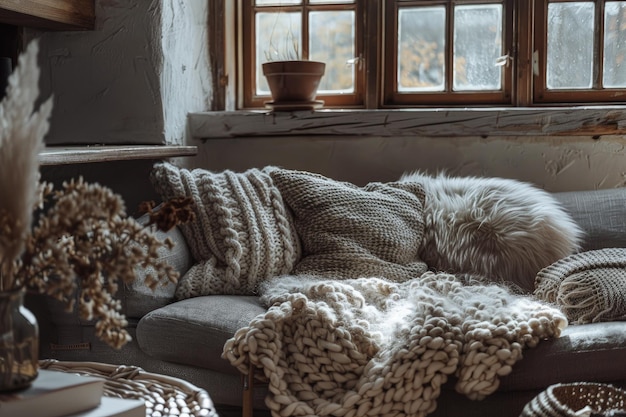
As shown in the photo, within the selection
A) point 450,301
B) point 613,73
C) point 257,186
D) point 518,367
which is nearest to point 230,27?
point 257,186

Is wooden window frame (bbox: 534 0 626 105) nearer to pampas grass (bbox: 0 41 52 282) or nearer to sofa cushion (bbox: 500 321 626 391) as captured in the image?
sofa cushion (bbox: 500 321 626 391)

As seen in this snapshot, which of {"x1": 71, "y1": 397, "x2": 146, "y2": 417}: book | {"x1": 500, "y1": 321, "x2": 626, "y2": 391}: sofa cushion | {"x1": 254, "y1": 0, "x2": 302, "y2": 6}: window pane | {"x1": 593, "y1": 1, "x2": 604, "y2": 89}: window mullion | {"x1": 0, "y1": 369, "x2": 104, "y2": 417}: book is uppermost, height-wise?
{"x1": 254, "y1": 0, "x2": 302, "y2": 6}: window pane

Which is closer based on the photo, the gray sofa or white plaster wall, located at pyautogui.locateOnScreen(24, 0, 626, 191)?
the gray sofa

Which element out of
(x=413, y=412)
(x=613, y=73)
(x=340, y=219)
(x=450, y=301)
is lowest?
(x=413, y=412)

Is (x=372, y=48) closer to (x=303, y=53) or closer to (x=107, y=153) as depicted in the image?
(x=303, y=53)

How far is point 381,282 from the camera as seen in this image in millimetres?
2160

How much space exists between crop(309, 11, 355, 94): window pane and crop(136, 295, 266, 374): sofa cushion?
1376 mm

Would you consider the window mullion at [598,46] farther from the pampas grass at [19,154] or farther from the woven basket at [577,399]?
the pampas grass at [19,154]

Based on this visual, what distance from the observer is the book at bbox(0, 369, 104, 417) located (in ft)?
3.35

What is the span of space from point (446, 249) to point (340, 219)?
0.34 m

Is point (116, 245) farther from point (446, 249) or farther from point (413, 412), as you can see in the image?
point (446, 249)

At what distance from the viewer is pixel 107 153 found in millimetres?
2455

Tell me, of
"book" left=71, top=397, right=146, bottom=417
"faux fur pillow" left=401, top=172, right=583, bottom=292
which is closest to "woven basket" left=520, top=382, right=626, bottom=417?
"book" left=71, top=397, right=146, bottom=417

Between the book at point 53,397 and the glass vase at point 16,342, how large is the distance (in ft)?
0.06
